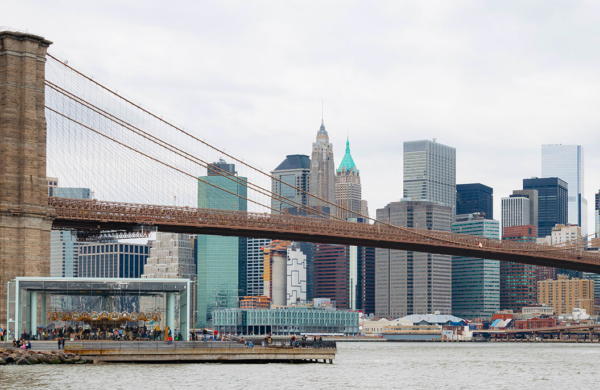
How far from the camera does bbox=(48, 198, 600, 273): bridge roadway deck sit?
2699 inches

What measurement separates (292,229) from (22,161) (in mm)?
21357

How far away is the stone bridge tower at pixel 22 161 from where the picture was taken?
6391 centimetres

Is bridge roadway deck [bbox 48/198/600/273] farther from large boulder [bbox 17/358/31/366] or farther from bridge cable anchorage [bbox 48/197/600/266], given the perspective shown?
large boulder [bbox 17/358/31/366]

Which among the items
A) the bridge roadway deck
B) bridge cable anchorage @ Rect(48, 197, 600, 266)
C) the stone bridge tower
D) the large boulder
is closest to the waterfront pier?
the large boulder

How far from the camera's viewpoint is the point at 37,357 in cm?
5122

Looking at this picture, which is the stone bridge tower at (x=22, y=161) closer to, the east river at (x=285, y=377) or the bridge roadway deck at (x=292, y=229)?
the bridge roadway deck at (x=292, y=229)

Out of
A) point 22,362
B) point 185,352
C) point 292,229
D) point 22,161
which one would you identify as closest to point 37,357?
point 22,362

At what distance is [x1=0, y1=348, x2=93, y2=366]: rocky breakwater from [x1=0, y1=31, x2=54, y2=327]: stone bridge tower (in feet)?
41.9

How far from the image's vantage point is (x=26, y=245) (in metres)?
64.0

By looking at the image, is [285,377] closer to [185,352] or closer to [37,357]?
[185,352]

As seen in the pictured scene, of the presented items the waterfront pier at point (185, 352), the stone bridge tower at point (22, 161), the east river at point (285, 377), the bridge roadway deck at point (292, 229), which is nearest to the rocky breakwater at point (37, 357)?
the waterfront pier at point (185, 352)

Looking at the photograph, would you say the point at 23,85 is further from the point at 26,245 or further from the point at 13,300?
the point at 13,300

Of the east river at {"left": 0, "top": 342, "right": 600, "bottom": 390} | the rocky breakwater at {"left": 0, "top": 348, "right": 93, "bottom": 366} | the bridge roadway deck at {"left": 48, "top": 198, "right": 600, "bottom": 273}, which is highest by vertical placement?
the bridge roadway deck at {"left": 48, "top": 198, "right": 600, "bottom": 273}

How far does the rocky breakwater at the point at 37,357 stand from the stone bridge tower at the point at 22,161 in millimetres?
12774
